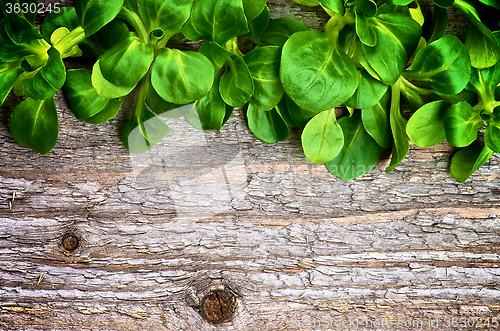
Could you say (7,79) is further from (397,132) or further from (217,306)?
(397,132)

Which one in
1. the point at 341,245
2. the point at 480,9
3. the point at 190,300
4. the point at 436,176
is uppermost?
the point at 480,9

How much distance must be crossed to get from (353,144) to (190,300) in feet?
1.47

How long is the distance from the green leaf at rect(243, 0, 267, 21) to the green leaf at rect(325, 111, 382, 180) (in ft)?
0.83

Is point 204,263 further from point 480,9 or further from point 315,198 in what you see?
point 480,9

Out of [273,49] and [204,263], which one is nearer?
[273,49]

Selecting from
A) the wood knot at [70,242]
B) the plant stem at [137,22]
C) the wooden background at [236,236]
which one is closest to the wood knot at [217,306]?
the wooden background at [236,236]

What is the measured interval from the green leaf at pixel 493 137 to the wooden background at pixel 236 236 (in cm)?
9

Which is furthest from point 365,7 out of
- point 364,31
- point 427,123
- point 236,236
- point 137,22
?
point 236,236

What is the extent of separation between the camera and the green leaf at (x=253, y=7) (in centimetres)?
54

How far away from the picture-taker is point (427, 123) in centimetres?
62

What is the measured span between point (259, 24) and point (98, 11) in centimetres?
26

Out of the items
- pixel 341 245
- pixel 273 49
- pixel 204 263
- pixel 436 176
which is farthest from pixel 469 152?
pixel 204 263

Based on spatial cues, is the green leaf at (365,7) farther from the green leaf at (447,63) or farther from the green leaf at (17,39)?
the green leaf at (17,39)

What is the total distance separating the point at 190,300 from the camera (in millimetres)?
685
